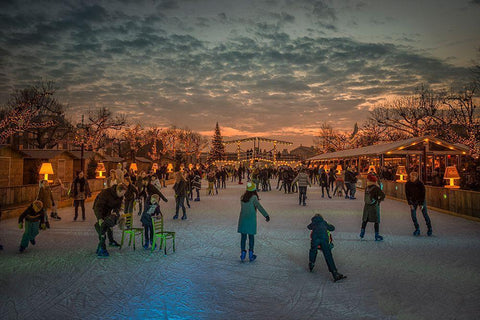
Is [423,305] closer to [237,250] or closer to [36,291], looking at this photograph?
[237,250]

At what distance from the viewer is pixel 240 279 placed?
5.00 m

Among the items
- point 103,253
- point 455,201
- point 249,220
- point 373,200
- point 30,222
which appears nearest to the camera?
point 249,220

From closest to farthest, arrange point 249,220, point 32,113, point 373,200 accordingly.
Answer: point 249,220 < point 373,200 < point 32,113

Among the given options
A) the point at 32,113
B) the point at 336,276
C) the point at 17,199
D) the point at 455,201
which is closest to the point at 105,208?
the point at 336,276

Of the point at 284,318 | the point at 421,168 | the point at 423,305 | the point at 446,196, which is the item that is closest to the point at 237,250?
the point at 284,318

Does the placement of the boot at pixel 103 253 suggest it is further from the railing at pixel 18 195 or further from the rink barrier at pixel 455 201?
the rink barrier at pixel 455 201

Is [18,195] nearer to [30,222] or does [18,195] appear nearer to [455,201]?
[30,222]

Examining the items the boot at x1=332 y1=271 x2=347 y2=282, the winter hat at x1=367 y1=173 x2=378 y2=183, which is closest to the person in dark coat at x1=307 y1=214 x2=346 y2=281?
the boot at x1=332 y1=271 x2=347 y2=282


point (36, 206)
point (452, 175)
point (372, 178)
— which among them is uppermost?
point (452, 175)

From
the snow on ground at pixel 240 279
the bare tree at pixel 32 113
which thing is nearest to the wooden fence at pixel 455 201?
the snow on ground at pixel 240 279

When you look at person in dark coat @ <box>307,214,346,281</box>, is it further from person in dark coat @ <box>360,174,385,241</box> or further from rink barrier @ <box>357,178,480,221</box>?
rink barrier @ <box>357,178,480,221</box>

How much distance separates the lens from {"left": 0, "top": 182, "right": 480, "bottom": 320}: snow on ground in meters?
3.91

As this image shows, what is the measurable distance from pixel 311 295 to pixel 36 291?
3675 mm

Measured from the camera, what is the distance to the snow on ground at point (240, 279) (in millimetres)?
3914
